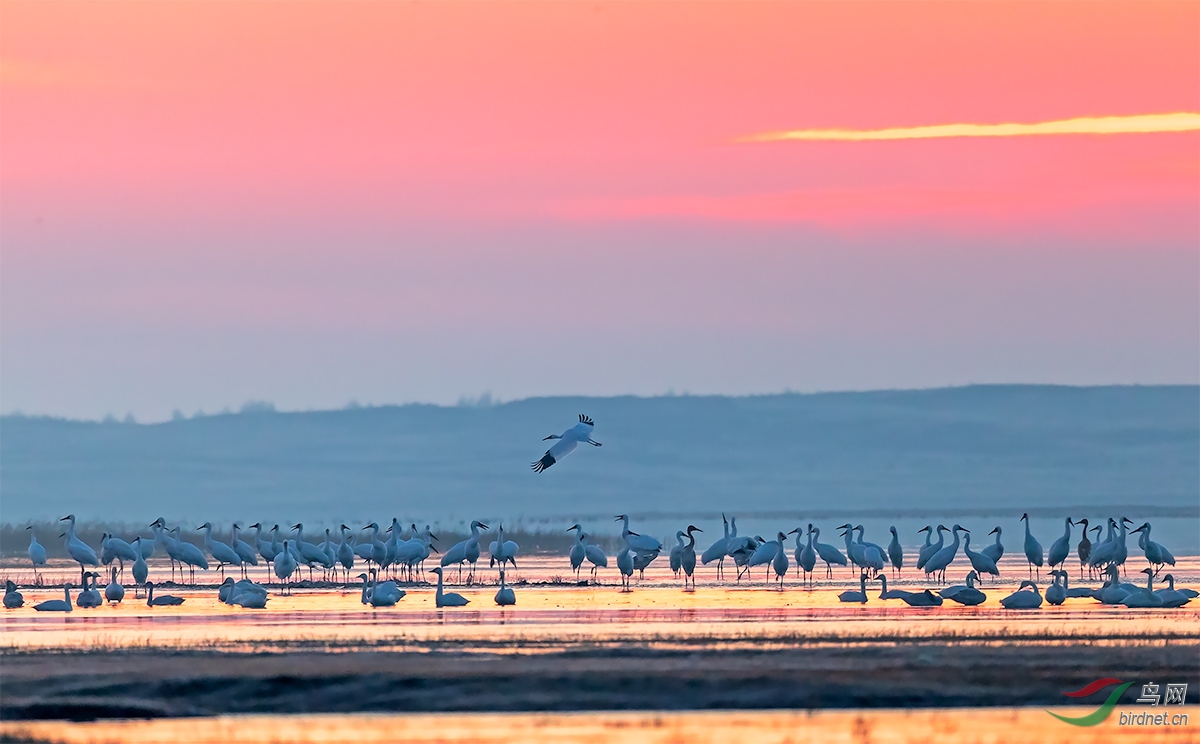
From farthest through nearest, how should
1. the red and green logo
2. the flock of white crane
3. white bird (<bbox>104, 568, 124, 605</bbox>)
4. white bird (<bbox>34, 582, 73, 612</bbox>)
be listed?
white bird (<bbox>104, 568, 124, 605</bbox>)
the flock of white crane
white bird (<bbox>34, 582, 73, 612</bbox>)
the red and green logo

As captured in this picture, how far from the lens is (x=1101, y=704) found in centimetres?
2281

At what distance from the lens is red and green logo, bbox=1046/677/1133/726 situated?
21.8 metres

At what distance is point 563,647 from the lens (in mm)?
26859

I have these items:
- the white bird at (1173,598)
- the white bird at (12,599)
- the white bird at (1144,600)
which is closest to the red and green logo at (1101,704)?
the white bird at (1144,600)

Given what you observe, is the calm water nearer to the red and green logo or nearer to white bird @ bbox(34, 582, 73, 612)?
white bird @ bbox(34, 582, 73, 612)

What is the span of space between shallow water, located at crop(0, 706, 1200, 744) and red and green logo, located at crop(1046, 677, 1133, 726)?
14 cm

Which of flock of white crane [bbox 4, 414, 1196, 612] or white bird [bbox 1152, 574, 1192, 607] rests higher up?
flock of white crane [bbox 4, 414, 1196, 612]

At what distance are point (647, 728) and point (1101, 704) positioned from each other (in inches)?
210

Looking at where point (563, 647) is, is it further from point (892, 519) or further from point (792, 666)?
point (892, 519)

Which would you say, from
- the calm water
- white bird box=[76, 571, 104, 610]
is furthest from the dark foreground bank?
white bird box=[76, 571, 104, 610]

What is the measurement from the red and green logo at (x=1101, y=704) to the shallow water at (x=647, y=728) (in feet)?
0.44

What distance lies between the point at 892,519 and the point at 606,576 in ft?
222

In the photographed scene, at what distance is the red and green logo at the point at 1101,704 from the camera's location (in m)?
21.8

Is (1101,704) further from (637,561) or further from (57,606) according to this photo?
(637,561)
